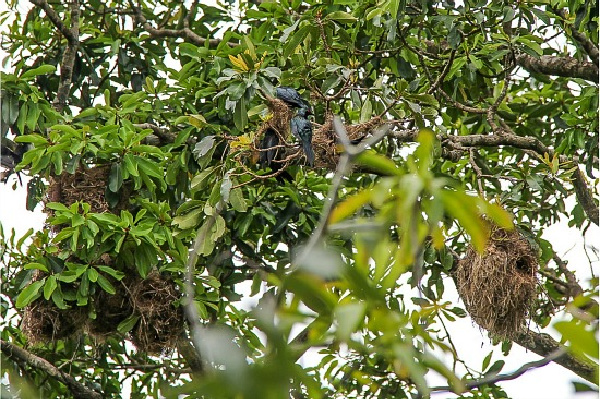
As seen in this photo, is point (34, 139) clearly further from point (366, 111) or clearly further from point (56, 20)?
point (366, 111)

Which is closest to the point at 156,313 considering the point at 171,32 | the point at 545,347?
the point at 171,32

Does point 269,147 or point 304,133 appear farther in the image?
point 269,147

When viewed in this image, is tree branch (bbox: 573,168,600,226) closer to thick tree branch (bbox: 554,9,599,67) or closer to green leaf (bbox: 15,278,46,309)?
thick tree branch (bbox: 554,9,599,67)

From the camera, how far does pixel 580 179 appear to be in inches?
138

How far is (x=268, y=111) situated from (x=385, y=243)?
2240mm

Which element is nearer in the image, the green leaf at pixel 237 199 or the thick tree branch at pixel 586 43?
the green leaf at pixel 237 199

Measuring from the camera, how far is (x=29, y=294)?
326 centimetres

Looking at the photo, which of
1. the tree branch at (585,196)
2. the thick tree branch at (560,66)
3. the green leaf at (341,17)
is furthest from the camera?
the thick tree branch at (560,66)

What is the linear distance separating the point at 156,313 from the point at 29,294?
1.67ft

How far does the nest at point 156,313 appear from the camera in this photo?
3.43 meters

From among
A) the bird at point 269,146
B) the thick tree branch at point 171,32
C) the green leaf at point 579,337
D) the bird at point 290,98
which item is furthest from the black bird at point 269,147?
the green leaf at point 579,337

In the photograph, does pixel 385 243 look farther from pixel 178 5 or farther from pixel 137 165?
pixel 178 5

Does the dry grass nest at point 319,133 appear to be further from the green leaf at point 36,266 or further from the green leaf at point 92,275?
the green leaf at point 36,266

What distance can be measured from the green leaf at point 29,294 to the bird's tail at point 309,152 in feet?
4.32
